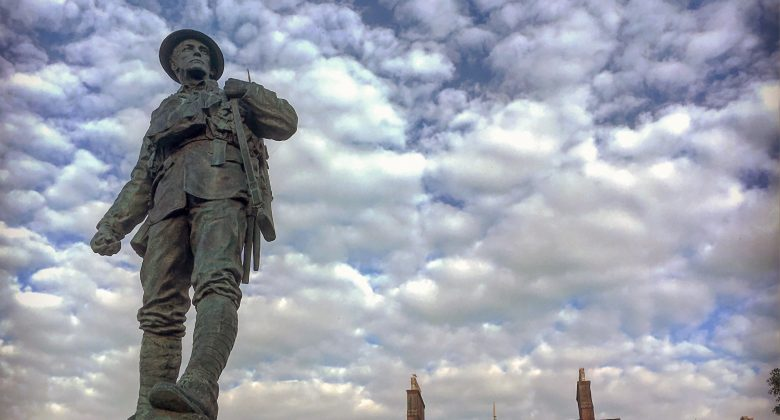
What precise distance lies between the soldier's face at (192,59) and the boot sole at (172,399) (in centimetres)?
346

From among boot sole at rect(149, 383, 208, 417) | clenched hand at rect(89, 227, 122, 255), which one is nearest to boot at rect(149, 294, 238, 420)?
boot sole at rect(149, 383, 208, 417)

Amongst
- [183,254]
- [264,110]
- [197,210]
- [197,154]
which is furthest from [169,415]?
[264,110]

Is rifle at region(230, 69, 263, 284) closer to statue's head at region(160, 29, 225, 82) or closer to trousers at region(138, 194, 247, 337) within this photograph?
trousers at region(138, 194, 247, 337)

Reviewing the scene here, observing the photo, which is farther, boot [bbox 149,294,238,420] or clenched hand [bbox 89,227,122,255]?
clenched hand [bbox 89,227,122,255]

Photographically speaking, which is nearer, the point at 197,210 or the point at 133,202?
the point at 197,210

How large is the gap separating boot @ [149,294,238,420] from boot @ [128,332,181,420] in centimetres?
67

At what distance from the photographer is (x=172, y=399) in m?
4.37

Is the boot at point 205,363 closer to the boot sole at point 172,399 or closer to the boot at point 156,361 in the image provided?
the boot sole at point 172,399

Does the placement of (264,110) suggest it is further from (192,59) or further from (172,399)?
(172,399)

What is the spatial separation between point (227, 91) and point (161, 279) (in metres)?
1.68

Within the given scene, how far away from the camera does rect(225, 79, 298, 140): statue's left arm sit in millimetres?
6414

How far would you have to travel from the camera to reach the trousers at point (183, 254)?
5.63 m

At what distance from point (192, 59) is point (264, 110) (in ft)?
3.33

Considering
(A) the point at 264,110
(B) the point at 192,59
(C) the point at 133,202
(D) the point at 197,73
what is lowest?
(C) the point at 133,202
